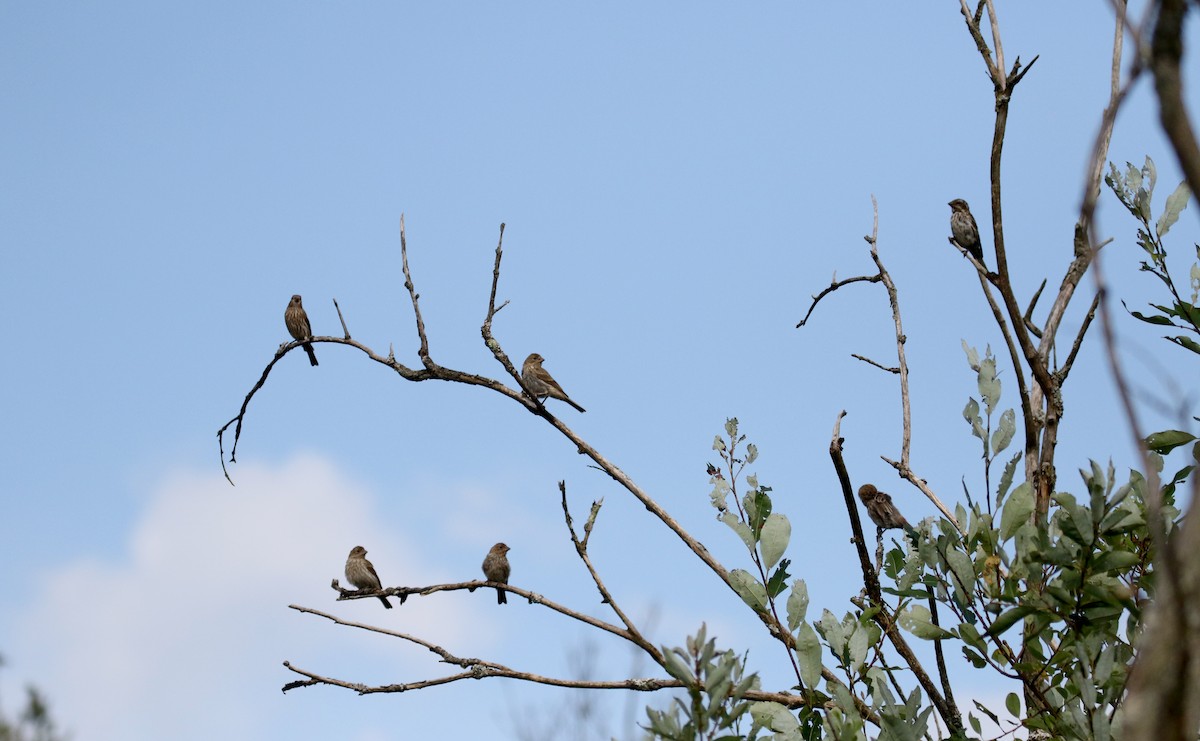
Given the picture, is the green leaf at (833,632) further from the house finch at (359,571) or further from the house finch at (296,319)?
the house finch at (296,319)

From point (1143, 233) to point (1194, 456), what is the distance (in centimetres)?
111

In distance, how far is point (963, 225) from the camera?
11.3 metres

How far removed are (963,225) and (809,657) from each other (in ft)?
28.8

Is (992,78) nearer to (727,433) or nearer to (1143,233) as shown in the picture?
(1143,233)

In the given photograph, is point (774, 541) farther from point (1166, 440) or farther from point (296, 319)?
point (296, 319)

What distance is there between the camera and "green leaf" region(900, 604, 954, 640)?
3.43 meters

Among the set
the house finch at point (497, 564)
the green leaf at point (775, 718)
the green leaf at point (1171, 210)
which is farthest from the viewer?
the house finch at point (497, 564)

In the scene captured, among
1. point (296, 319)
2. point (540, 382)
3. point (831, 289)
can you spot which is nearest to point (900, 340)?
point (831, 289)

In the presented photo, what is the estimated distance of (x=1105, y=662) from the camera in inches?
119

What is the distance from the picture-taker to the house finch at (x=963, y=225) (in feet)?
36.2

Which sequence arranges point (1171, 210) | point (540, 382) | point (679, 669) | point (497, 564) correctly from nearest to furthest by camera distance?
point (679, 669)
point (1171, 210)
point (540, 382)
point (497, 564)

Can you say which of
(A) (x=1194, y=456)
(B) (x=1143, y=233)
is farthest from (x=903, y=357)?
(A) (x=1194, y=456)

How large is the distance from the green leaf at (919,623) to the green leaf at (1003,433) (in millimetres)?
624

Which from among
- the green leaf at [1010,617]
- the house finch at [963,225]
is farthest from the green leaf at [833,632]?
the house finch at [963,225]
